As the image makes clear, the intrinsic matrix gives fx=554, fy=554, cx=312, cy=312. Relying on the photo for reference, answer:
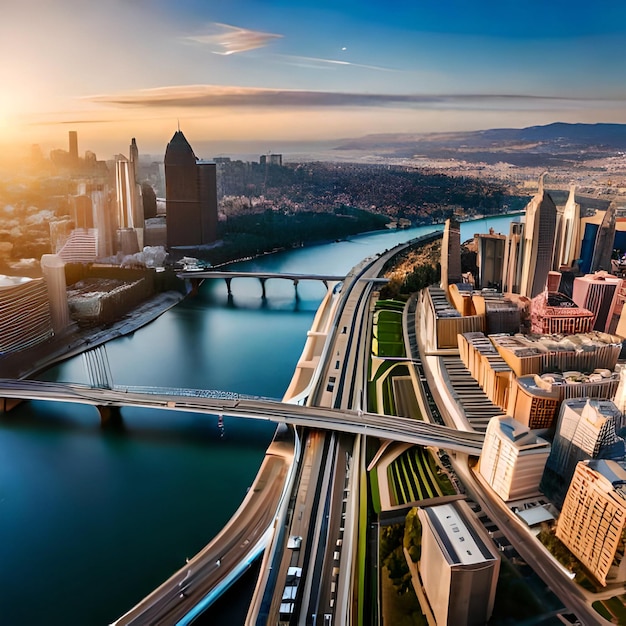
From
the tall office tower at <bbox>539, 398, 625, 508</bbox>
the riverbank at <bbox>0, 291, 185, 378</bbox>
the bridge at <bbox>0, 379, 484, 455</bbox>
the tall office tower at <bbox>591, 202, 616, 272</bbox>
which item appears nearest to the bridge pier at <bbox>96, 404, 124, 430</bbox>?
the bridge at <bbox>0, 379, 484, 455</bbox>

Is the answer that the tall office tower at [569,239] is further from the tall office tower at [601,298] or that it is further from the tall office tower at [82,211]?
the tall office tower at [82,211]

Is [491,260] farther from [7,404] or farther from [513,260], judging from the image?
[7,404]

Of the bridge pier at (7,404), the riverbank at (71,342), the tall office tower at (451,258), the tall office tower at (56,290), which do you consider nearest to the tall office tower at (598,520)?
the tall office tower at (451,258)

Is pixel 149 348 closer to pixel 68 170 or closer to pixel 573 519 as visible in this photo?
pixel 68 170

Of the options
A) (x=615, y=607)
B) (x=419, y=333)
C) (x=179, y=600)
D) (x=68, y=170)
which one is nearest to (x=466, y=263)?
(x=419, y=333)

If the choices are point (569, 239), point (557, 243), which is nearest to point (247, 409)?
point (557, 243)

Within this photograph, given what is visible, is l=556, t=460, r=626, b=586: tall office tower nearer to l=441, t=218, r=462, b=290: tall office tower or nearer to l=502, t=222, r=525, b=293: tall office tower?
l=502, t=222, r=525, b=293: tall office tower
